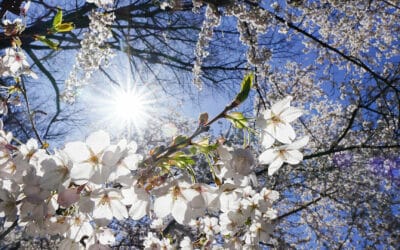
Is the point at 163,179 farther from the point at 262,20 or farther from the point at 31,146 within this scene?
the point at 262,20

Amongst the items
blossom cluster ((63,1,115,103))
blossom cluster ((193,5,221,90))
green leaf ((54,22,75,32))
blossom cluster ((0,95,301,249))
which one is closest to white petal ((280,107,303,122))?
blossom cluster ((0,95,301,249))

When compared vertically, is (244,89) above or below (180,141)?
above

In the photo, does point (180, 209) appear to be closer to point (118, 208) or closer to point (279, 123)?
point (118, 208)

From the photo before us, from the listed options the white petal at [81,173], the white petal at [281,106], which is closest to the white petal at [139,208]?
the white petal at [81,173]

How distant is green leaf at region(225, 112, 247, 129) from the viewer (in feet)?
3.01

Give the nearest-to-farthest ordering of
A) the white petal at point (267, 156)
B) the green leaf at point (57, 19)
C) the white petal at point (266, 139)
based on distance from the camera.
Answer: the white petal at point (266, 139), the white petal at point (267, 156), the green leaf at point (57, 19)

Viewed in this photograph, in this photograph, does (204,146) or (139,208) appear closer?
(204,146)

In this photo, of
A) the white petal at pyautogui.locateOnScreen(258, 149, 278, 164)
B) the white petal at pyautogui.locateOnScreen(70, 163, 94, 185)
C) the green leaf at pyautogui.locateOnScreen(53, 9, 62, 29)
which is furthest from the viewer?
the green leaf at pyautogui.locateOnScreen(53, 9, 62, 29)

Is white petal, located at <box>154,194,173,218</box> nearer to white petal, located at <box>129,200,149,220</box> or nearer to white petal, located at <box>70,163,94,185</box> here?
white petal, located at <box>129,200,149,220</box>

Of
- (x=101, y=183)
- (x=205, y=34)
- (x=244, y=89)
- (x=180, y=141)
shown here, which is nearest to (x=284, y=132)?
(x=244, y=89)

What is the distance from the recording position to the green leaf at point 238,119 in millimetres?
917

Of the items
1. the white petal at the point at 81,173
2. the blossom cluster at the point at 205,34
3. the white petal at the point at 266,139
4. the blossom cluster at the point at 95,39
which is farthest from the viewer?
the blossom cluster at the point at 205,34

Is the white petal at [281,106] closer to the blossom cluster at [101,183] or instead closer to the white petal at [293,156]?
the blossom cluster at [101,183]

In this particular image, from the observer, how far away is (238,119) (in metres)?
0.93
